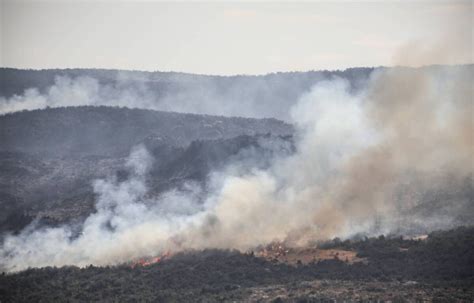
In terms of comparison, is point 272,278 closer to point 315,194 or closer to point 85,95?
point 315,194

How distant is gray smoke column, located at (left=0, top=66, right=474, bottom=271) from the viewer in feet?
199

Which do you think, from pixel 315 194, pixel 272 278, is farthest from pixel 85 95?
pixel 272 278

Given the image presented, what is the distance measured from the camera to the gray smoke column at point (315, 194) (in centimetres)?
6066

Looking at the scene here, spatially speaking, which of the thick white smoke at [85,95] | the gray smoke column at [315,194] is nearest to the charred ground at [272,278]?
the gray smoke column at [315,194]

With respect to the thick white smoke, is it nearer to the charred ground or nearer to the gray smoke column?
the gray smoke column

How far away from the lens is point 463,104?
96.9 metres

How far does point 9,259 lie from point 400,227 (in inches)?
1397

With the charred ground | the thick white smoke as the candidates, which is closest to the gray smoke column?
the charred ground

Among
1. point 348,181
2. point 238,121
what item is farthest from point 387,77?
point 238,121

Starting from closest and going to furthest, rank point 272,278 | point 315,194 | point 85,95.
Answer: point 272,278
point 315,194
point 85,95

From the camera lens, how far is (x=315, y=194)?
6688 centimetres

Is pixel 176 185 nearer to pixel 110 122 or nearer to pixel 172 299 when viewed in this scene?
pixel 172 299

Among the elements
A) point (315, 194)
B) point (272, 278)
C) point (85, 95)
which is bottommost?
point (272, 278)

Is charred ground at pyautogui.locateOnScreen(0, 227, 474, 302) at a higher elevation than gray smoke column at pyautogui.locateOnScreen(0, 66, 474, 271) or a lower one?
lower
